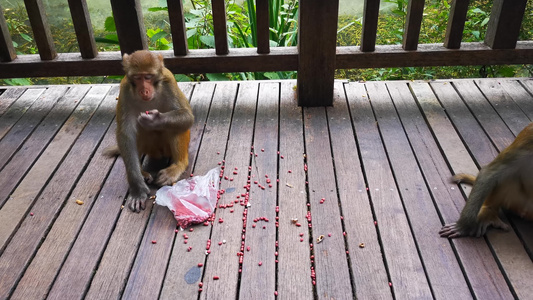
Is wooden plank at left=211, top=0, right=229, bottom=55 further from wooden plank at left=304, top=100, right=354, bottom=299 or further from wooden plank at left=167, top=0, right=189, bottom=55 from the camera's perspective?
wooden plank at left=304, top=100, right=354, bottom=299

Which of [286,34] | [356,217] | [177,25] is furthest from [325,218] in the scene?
[286,34]

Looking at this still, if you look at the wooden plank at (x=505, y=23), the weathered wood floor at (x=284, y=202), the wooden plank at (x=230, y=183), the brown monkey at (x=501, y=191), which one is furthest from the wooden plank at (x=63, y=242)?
the wooden plank at (x=505, y=23)

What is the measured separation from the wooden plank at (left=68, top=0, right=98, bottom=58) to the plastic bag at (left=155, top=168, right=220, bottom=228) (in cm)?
181

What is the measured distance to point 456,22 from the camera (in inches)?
155

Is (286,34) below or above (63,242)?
above

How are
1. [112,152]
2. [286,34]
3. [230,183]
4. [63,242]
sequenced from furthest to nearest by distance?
[286,34]
[112,152]
[230,183]
[63,242]

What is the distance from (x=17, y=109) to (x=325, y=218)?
10.2 ft

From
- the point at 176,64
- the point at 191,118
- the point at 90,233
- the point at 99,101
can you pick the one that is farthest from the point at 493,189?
the point at 99,101

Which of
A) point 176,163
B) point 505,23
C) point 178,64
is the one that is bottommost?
point 176,163

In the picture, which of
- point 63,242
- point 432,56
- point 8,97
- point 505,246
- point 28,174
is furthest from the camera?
point 8,97

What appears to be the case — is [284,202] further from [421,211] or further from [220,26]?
[220,26]

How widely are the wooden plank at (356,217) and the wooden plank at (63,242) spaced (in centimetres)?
147

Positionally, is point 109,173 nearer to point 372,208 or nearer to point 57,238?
point 57,238

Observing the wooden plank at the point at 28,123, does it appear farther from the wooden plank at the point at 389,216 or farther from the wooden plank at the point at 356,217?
the wooden plank at the point at 389,216
